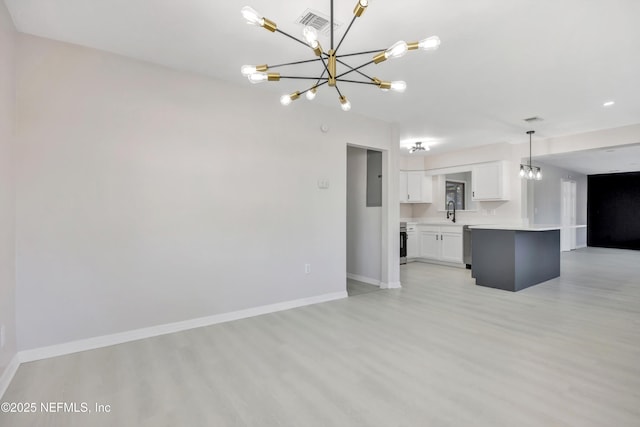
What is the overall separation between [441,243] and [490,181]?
161 cm

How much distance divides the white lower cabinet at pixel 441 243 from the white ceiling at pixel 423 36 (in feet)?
10.4

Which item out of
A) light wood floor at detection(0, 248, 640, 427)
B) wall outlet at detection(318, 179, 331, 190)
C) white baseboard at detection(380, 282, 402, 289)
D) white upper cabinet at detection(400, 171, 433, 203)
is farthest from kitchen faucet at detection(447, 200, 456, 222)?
wall outlet at detection(318, 179, 331, 190)

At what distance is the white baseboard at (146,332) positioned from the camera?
250 cm

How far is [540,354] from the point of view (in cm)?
255

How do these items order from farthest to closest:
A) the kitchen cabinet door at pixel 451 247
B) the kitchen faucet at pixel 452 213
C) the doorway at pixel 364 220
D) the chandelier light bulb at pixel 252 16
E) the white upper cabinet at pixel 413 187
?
1. the white upper cabinet at pixel 413 187
2. the kitchen faucet at pixel 452 213
3. the kitchen cabinet door at pixel 451 247
4. the doorway at pixel 364 220
5. the chandelier light bulb at pixel 252 16

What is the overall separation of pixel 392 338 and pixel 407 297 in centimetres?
148

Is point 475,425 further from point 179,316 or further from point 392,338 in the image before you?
point 179,316

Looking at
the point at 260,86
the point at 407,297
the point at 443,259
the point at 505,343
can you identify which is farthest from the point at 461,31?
the point at 443,259

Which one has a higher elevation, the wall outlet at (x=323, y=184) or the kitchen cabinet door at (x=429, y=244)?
the wall outlet at (x=323, y=184)

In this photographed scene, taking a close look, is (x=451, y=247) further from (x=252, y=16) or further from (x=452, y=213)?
(x=252, y=16)

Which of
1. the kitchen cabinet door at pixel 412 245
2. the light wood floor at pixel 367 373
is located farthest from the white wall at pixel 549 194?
the light wood floor at pixel 367 373

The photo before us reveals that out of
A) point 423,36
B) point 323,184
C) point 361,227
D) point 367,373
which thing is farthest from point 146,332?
point 423,36

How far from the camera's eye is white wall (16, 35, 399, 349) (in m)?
2.52

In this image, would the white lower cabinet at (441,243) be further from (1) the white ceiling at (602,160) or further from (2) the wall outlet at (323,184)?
(2) the wall outlet at (323,184)
